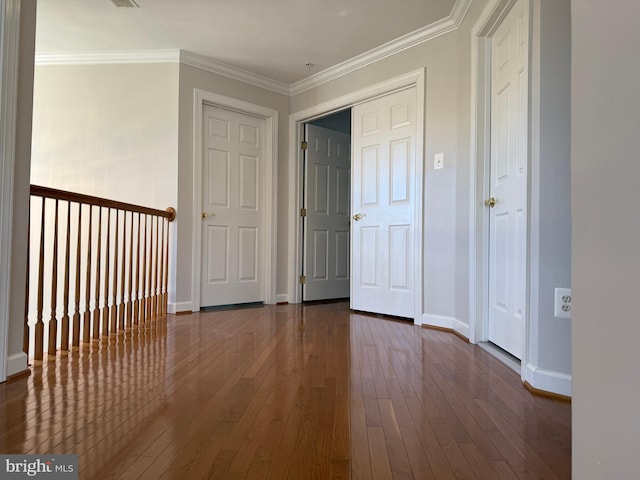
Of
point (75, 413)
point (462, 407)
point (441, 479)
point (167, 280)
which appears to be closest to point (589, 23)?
point (441, 479)

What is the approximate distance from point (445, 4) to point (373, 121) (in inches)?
43.8

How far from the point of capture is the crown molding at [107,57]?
12.5 feet

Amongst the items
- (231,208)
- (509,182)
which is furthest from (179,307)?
(509,182)

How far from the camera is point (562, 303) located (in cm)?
166

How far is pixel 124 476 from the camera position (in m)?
1.04

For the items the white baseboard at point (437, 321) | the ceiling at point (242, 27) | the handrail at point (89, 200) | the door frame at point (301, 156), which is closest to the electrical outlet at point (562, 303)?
the white baseboard at point (437, 321)

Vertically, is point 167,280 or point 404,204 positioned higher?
point 404,204

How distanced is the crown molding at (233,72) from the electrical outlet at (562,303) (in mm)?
3576

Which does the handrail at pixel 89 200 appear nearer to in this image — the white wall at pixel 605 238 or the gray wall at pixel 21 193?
the gray wall at pixel 21 193

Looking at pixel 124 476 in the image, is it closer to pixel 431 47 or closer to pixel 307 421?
pixel 307 421

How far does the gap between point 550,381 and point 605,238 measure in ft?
4.06

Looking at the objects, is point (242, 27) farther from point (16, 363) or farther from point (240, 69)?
point (16, 363)

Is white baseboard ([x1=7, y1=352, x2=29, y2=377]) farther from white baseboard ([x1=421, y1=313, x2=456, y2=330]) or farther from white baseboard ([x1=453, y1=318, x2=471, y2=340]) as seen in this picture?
white baseboard ([x1=421, y1=313, x2=456, y2=330])

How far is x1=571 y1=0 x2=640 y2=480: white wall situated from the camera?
62 cm
